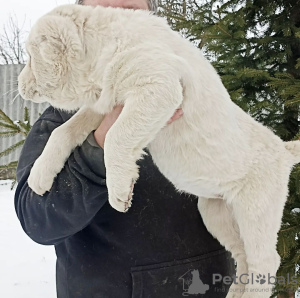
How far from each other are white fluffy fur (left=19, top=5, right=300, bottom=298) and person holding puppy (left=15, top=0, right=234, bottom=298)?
0.13 m

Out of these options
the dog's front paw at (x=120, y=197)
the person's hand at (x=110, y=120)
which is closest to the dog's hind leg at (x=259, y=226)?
the person's hand at (x=110, y=120)

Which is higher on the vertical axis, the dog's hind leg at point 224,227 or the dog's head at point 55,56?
the dog's head at point 55,56

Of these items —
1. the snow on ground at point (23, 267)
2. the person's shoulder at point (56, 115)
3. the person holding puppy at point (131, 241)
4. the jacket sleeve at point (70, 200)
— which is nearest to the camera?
the jacket sleeve at point (70, 200)

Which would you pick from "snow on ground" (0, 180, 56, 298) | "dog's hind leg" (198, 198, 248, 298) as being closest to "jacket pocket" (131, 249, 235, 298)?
"dog's hind leg" (198, 198, 248, 298)

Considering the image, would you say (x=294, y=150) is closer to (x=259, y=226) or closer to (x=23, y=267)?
(x=259, y=226)

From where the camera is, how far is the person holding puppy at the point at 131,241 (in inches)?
73.1

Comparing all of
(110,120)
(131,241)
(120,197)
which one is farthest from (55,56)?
(131,241)

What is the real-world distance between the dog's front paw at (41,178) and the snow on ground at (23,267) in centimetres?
335

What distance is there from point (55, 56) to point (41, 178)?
0.56 metres

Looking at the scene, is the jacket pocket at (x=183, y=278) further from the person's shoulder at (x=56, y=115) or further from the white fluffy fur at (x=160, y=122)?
the person's shoulder at (x=56, y=115)

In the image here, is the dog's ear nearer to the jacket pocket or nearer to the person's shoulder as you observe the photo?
the person's shoulder

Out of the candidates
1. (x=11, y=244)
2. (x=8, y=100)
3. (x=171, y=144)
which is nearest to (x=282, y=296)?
(x=171, y=144)

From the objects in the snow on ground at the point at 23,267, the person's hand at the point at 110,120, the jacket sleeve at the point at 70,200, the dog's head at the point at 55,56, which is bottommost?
the snow on ground at the point at 23,267

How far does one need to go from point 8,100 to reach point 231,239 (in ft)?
22.7
